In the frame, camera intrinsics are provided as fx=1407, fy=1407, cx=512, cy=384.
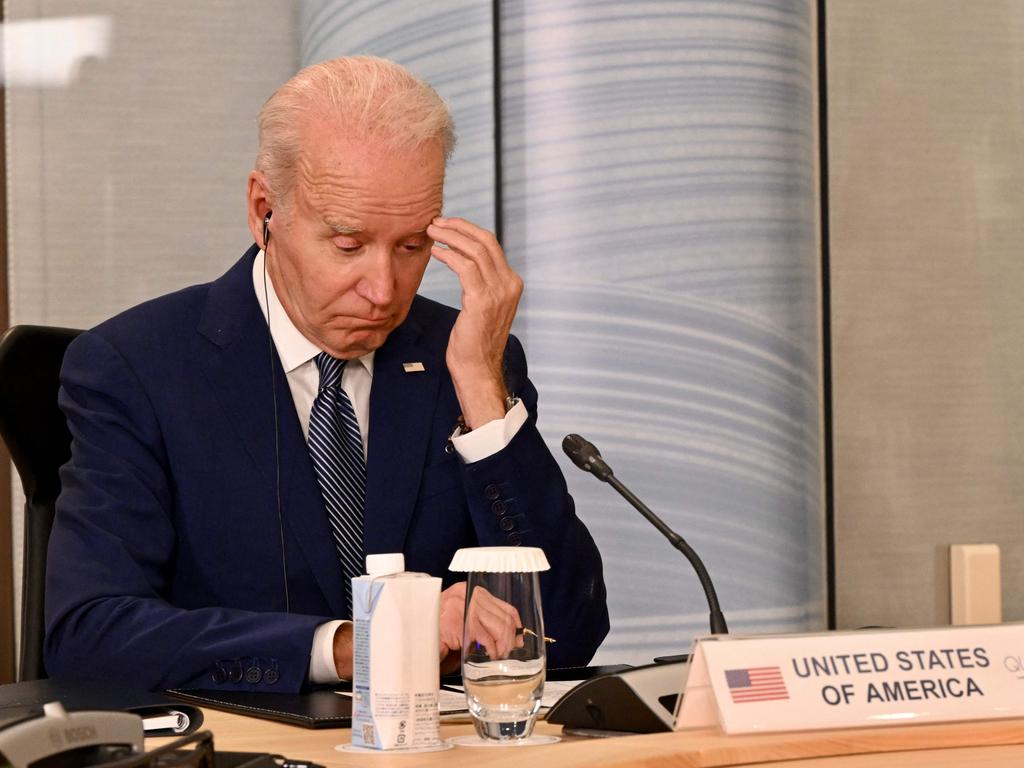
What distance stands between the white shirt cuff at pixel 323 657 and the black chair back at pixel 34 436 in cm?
55

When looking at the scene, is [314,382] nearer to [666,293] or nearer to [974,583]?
[666,293]

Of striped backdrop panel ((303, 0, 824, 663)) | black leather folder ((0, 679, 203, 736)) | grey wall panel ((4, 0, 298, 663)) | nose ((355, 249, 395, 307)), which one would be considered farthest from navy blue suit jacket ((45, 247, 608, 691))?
grey wall panel ((4, 0, 298, 663))

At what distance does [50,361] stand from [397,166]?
1.82 feet

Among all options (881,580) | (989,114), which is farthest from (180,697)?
(989,114)

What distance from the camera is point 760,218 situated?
3027mm

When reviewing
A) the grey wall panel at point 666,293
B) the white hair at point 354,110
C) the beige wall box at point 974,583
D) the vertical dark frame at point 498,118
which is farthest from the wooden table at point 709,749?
the vertical dark frame at point 498,118

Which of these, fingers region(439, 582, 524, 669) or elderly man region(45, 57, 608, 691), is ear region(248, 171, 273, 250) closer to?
elderly man region(45, 57, 608, 691)

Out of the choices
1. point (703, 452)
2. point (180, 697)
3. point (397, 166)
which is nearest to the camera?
point (180, 697)

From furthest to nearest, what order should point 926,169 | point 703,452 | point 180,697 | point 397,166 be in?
point 926,169 → point 703,452 → point 397,166 → point 180,697

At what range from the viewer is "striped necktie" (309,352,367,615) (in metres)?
1.91

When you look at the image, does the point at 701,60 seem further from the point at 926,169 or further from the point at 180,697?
the point at 180,697

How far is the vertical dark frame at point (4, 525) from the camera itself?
318cm

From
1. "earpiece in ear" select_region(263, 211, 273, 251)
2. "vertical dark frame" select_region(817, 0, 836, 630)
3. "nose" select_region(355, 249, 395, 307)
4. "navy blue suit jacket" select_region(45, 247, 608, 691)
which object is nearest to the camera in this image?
"navy blue suit jacket" select_region(45, 247, 608, 691)

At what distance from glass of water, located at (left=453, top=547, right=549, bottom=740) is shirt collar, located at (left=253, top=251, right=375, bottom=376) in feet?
2.82
